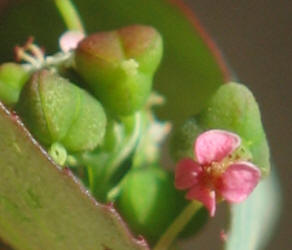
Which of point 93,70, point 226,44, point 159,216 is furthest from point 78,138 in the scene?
point 226,44

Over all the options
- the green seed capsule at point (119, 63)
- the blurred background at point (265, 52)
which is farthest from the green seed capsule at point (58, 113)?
the blurred background at point (265, 52)

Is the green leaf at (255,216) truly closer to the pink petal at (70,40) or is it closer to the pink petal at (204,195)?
the pink petal at (204,195)

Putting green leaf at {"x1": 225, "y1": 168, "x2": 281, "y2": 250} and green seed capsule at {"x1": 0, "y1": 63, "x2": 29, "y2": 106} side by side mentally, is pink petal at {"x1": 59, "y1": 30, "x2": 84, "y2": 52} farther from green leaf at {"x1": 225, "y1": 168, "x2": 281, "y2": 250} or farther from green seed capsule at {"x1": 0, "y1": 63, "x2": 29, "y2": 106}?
green leaf at {"x1": 225, "y1": 168, "x2": 281, "y2": 250}

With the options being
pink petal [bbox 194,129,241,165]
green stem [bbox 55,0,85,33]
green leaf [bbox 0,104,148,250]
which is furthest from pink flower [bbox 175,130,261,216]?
green stem [bbox 55,0,85,33]

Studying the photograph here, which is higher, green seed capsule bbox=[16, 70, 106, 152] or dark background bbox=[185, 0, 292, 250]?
green seed capsule bbox=[16, 70, 106, 152]

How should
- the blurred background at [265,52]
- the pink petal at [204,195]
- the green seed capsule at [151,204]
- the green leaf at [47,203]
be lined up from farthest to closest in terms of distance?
the blurred background at [265,52] → the green seed capsule at [151,204] → the pink petal at [204,195] → the green leaf at [47,203]

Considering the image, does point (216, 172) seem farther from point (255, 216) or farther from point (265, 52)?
point (265, 52)
